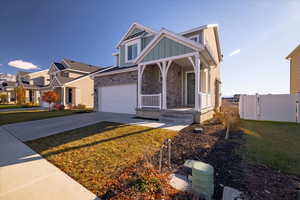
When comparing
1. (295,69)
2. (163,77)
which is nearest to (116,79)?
(163,77)

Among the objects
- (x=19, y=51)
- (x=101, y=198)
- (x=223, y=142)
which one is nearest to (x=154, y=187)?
(x=101, y=198)

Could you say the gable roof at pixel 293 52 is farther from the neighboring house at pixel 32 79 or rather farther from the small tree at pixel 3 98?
the small tree at pixel 3 98

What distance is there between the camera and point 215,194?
73.7 inches

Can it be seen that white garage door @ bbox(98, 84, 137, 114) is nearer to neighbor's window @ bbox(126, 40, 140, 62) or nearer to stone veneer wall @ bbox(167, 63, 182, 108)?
stone veneer wall @ bbox(167, 63, 182, 108)

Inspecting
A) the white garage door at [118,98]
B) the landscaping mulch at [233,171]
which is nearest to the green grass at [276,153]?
the landscaping mulch at [233,171]

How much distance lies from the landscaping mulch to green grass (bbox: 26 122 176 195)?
696 mm

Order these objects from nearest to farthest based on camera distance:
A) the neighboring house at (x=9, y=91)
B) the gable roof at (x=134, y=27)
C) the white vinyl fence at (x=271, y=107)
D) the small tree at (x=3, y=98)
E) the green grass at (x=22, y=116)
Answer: the white vinyl fence at (x=271, y=107), the green grass at (x=22, y=116), the gable roof at (x=134, y=27), the small tree at (x=3, y=98), the neighboring house at (x=9, y=91)

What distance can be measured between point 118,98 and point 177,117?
232 inches

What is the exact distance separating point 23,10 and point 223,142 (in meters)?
17.3

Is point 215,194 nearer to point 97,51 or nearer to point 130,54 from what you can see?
point 130,54

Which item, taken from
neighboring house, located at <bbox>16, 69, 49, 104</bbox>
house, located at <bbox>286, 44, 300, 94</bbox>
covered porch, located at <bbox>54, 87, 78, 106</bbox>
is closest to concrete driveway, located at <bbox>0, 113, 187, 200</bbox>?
covered porch, located at <bbox>54, 87, 78, 106</bbox>

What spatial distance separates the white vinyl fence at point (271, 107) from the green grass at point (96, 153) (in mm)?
6965

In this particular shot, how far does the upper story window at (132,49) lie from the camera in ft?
37.5

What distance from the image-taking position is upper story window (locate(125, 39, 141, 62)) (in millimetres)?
11417
